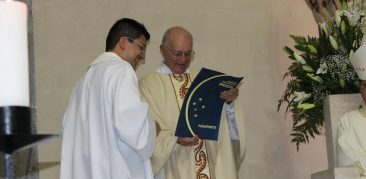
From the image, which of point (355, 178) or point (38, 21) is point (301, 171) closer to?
point (355, 178)

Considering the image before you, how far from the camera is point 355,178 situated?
410 centimetres

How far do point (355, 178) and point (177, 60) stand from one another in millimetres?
1594

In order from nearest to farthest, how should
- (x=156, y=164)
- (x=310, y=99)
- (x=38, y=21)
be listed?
(x=156, y=164)
(x=310, y=99)
(x=38, y=21)

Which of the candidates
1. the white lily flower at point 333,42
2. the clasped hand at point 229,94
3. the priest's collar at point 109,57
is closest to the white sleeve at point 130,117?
the priest's collar at point 109,57

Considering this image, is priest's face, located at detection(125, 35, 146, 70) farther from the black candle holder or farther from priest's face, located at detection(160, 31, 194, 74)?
the black candle holder

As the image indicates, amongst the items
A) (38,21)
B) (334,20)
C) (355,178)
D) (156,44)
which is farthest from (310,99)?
(38,21)

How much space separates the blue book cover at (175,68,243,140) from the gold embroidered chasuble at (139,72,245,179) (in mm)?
146

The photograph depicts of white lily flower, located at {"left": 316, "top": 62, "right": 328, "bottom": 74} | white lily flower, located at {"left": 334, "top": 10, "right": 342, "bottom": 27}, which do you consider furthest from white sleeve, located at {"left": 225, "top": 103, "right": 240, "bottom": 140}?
white lily flower, located at {"left": 334, "top": 10, "right": 342, "bottom": 27}

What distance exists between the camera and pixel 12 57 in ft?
3.67

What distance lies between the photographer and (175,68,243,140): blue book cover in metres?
4.49

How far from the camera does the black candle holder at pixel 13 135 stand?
3.60 feet

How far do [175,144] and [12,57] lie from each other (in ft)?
11.6

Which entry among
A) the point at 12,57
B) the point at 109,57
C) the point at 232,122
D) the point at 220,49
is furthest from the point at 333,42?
the point at 12,57

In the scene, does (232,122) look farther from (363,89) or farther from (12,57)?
(12,57)
